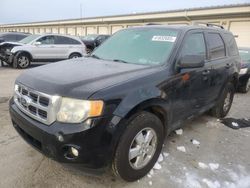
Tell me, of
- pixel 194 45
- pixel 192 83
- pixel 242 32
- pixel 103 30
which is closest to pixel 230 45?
pixel 194 45

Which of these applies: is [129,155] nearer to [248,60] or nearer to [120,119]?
[120,119]

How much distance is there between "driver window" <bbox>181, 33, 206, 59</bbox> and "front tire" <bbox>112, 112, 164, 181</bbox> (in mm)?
1167

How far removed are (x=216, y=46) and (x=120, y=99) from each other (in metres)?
2.77

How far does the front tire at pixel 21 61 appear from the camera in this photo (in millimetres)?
11188

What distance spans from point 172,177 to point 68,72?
1.83 metres

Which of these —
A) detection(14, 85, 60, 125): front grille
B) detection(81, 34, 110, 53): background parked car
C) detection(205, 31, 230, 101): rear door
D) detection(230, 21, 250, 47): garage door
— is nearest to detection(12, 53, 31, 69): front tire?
detection(81, 34, 110, 53): background parked car

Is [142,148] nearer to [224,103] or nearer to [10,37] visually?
[224,103]

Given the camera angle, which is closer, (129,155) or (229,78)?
(129,155)

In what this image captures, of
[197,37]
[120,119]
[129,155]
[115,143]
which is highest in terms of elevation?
[197,37]

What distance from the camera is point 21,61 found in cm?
1134

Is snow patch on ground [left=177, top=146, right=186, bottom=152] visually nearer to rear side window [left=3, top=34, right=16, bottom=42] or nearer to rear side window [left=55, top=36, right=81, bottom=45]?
rear side window [left=55, top=36, right=81, bottom=45]

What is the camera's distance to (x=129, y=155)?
2.71 meters

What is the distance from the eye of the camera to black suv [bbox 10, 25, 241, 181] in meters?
2.37

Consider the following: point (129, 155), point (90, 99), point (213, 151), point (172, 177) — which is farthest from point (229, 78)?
point (90, 99)
